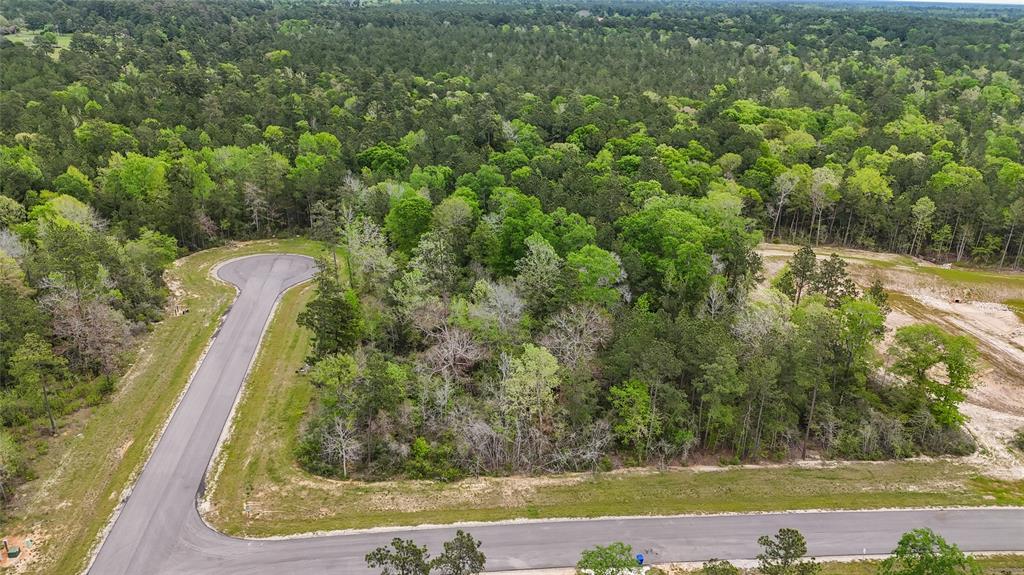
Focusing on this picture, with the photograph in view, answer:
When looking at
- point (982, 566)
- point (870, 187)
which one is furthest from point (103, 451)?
point (870, 187)

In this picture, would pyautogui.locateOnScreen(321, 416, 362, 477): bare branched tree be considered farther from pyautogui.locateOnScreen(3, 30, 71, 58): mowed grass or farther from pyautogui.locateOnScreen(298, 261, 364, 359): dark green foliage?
pyautogui.locateOnScreen(3, 30, 71, 58): mowed grass

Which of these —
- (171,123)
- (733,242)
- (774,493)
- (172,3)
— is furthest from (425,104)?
(172,3)

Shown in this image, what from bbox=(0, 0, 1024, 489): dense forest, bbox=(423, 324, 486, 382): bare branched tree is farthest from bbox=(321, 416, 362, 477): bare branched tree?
bbox=(423, 324, 486, 382): bare branched tree

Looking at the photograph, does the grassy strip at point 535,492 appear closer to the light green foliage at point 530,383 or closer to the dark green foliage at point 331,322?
the light green foliage at point 530,383

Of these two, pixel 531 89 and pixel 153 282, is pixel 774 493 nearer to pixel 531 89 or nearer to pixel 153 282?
pixel 153 282

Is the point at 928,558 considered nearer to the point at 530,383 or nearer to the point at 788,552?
the point at 788,552
